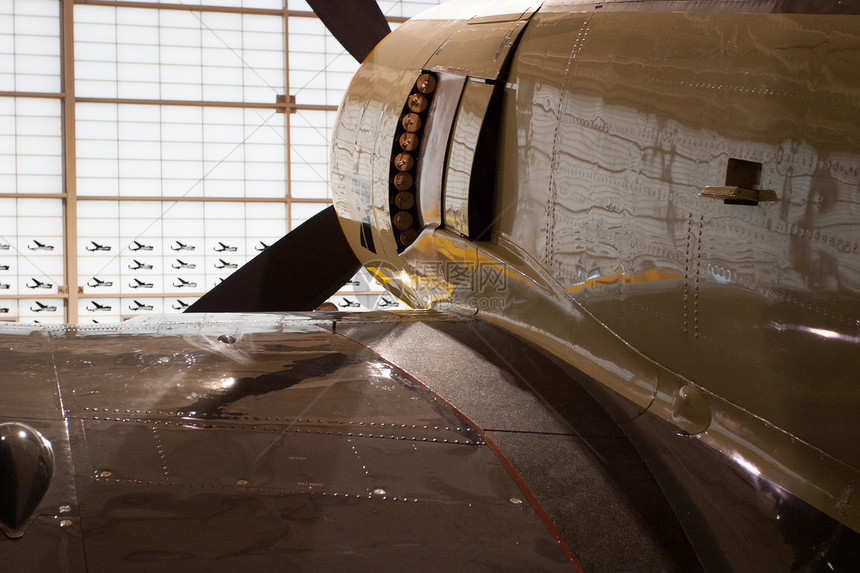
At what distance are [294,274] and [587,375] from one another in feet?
10.8

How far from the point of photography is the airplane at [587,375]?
6.15 feet

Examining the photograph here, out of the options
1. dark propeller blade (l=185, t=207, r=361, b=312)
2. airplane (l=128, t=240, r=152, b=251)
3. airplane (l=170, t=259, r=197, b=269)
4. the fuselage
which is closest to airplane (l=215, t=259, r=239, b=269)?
airplane (l=170, t=259, r=197, b=269)

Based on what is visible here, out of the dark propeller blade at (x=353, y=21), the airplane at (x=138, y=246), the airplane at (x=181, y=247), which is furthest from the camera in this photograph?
the airplane at (x=181, y=247)

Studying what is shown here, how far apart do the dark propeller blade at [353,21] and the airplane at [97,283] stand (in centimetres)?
1255

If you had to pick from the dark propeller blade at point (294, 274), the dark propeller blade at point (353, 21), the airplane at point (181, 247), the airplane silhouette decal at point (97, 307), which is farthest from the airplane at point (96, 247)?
the dark propeller blade at point (353, 21)

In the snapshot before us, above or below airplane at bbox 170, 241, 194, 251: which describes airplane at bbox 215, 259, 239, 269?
below

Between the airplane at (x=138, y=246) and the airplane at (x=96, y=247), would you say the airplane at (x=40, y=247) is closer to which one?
the airplane at (x=96, y=247)

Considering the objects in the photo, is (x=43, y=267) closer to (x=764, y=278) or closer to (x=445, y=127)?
(x=445, y=127)

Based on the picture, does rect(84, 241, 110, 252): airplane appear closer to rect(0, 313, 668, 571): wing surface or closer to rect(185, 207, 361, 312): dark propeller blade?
rect(185, 207, 361, 312): dark propeller blade

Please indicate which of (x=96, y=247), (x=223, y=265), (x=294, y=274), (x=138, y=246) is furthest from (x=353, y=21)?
(x=96, y=247)

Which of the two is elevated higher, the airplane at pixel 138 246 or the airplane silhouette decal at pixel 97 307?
the airplane at pixel 138 246

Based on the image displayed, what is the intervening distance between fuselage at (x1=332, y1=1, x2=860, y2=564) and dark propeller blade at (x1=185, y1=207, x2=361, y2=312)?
1915 mm

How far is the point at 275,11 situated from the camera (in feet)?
56.5

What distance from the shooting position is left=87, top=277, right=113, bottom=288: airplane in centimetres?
1658
